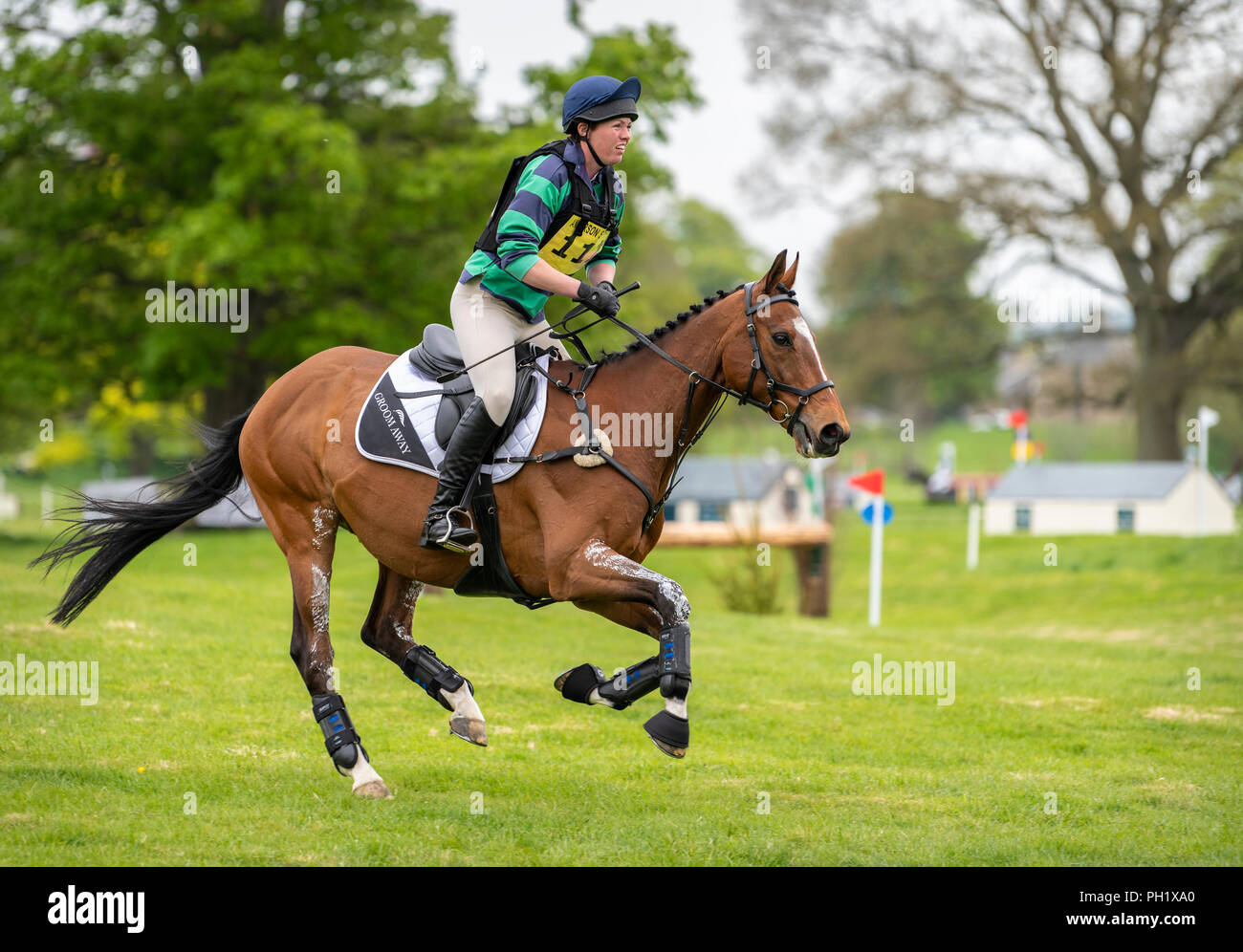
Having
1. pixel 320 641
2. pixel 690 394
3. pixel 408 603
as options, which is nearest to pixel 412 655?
pixel 408 603

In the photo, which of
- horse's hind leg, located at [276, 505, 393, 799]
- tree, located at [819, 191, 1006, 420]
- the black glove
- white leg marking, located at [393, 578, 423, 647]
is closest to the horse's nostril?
the black glove

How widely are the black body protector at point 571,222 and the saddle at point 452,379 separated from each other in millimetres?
463

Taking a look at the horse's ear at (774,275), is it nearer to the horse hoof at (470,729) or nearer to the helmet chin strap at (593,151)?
the helmet chin strap at (593,151)

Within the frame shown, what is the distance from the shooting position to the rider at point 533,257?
225 inches

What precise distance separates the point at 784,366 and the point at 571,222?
48.6 inches

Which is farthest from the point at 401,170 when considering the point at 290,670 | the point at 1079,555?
the point at 1079,555

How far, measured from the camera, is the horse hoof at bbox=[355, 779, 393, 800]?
20.5 ft

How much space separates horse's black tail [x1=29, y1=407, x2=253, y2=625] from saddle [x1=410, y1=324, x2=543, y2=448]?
147 cm

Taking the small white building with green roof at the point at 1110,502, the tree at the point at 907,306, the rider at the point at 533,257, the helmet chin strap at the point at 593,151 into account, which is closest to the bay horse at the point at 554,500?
the rider at the point at 533,257

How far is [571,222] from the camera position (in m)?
5.96

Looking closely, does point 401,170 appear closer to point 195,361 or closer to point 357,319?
point 357,319

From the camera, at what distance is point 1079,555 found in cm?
2486
